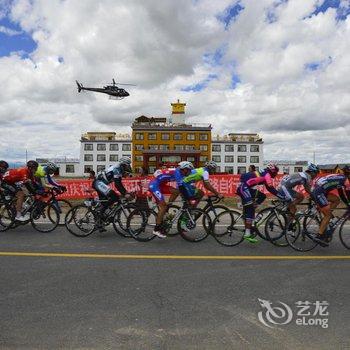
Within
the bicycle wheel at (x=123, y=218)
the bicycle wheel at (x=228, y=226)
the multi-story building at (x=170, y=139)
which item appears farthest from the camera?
the multi-story building at (x=170, y=139)

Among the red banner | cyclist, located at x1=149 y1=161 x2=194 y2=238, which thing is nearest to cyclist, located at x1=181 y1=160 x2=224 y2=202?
cyclist, located at x1=149 y1=161 x2=194 y2=238

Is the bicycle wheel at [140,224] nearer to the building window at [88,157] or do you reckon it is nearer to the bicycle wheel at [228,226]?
the bicycle wheel at [228,226]

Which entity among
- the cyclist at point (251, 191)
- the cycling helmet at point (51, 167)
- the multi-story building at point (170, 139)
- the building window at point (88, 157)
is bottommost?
the cyclist at point (251, 191)

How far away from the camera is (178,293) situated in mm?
5254

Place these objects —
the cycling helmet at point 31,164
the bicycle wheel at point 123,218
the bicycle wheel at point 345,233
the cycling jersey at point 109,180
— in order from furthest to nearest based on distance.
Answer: the cycling helmet at point 31,164
the cycling jersey at point 109,180
the bicycle wheel at point 123,218
the bicycle wheel at point 345,233

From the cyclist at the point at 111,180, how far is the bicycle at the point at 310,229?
4000 millimetres

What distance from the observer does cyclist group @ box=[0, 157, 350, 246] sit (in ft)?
26.5

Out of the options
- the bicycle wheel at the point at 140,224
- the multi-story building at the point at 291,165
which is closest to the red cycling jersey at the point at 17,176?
the bicycle wheel at the point at 140,224

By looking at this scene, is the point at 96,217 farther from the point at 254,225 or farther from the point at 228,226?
the point at 254,225

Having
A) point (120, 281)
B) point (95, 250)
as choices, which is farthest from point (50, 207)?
point (120, 281)

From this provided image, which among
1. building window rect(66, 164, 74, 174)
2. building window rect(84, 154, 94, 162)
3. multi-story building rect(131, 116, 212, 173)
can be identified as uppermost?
multi-story building rect(131, 116, 212, 173)

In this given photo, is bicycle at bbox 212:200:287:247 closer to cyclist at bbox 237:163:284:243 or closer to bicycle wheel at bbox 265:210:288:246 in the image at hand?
bicycle wheel at bbox 265:210:288:246

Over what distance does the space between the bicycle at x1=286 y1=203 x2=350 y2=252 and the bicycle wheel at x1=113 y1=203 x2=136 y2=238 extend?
3705 millimetres

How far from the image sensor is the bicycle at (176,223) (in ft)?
29.0
